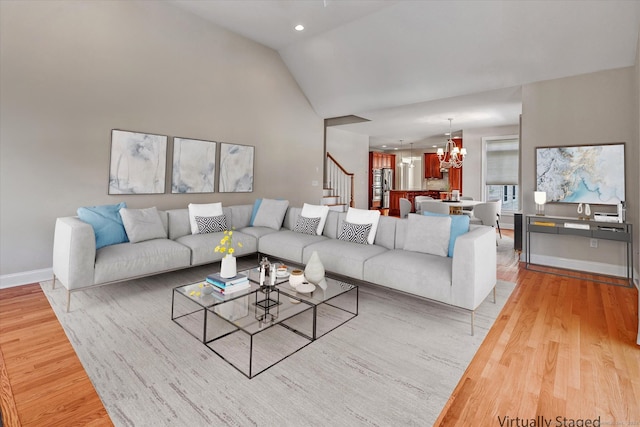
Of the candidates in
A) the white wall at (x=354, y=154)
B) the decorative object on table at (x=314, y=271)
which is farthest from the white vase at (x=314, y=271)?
the white wall at (x=354, y=154)

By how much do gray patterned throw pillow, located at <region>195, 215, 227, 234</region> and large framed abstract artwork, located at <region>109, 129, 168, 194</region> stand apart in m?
1.00

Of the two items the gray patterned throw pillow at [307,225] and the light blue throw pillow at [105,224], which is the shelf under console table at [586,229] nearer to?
the gray patterned throw pillow at [307,225]

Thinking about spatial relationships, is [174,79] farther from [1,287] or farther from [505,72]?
[505,72]

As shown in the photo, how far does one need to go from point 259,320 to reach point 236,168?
3.87 metres

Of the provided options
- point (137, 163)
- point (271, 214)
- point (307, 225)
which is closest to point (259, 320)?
point (307, 225)

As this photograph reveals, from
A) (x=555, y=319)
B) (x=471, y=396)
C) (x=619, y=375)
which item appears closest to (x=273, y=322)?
(x=471, y=396)

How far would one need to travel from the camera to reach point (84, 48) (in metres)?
3.75

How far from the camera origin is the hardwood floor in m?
1.58

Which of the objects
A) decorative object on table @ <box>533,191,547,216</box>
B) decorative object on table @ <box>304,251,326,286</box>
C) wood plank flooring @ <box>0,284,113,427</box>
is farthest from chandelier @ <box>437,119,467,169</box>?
wood plank flooring @ <box>0,284,113,427</box>

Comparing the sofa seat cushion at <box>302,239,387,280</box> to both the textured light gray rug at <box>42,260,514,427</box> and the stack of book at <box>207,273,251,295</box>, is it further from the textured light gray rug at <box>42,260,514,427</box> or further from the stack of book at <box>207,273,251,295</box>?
the stack of book at <box>207,273,251,295</box>

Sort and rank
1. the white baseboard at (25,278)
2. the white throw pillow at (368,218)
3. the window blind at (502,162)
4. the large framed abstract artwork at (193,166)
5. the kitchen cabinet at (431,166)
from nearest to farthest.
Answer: the white baseboard at (25,278)
the white throw pillow at (368,218)
the large framed abstract artwork at (193,166)
the window blind at (502,162)
the kitchen cabinet at (431,166)

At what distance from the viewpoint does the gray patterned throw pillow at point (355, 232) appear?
3.59m

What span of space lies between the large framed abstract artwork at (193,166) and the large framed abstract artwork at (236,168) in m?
0.18

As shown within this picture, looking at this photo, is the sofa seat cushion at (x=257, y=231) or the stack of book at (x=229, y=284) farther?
the sofa seat cushion at (x=257, y=231)
